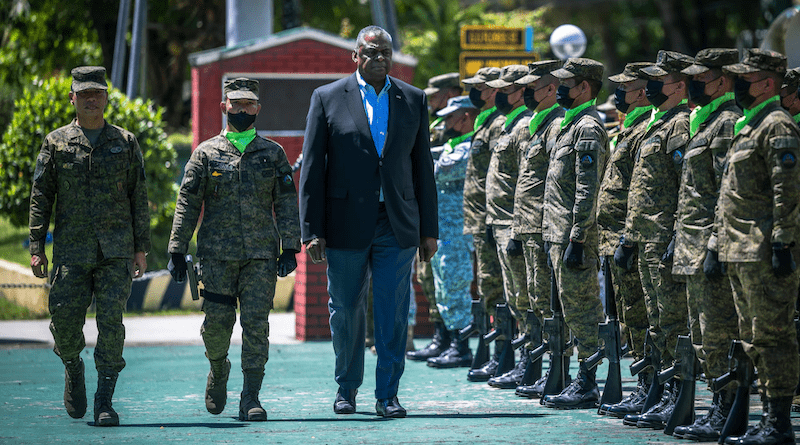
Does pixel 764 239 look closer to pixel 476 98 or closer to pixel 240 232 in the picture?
pixel 240 232

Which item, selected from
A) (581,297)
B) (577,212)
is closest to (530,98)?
(577,212)

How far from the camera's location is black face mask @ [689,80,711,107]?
6.96m

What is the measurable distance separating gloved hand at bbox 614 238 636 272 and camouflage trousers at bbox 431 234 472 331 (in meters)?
3.04

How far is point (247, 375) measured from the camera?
757cm

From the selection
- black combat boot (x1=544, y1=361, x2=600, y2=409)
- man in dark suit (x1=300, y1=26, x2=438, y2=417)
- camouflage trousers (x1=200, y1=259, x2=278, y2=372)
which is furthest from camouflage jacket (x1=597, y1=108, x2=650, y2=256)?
camouflage trousers (x1=200, y1=259, x2=278, y2=372)

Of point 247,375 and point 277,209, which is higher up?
point 277,209

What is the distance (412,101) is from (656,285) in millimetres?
1861

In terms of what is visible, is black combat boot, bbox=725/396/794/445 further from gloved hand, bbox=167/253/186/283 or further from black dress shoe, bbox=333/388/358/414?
gloved hand, bbox=167/253/186/283

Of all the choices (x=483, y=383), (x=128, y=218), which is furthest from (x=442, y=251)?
(x=128, y=218)

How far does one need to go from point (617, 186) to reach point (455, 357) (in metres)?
3.12

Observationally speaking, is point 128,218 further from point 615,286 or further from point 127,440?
point 615,286

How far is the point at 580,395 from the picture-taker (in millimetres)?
8047

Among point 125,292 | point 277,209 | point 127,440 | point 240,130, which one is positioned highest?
point 240,130

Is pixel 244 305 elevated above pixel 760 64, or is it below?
below
